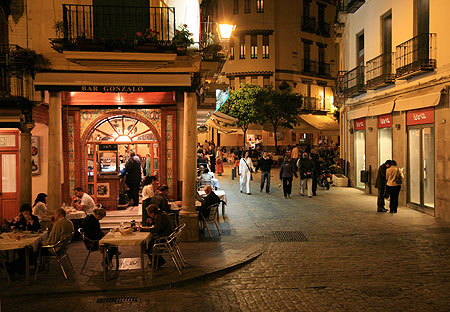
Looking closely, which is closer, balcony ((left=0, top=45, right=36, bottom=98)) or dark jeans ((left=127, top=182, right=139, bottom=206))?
balcony ((left=0, top=45, right=36, bottom=98))

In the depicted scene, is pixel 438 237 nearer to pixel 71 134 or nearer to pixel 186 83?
pixel 186 83

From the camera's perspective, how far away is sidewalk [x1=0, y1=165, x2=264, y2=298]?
7457 millimetres

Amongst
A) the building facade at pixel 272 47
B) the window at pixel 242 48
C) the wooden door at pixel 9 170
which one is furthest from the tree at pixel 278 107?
the wooden door at pixel 9 170

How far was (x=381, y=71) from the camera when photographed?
16.8 metres

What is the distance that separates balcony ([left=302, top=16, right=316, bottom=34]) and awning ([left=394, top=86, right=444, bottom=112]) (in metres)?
30.7

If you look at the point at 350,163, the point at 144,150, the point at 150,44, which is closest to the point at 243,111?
the point at 350,163

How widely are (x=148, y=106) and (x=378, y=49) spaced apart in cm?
997

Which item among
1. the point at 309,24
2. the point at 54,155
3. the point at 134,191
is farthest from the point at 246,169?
the point at 309,24

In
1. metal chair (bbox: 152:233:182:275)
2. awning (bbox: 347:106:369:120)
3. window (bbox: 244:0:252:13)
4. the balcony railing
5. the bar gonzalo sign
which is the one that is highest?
window (bbox: 244:0:252:13)

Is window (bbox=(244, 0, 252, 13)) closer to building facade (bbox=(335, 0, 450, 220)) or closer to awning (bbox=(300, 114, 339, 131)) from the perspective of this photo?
awning (bbox=(300, 114, 339, 131))

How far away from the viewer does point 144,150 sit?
18797 millimetres

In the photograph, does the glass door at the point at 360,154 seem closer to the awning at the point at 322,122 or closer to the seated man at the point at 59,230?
the seated man at the point at 59,230

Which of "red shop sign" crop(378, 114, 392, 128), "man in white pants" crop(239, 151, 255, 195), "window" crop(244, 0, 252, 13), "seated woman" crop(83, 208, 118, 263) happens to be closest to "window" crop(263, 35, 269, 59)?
"window" crop(244, 0, 252, 13)

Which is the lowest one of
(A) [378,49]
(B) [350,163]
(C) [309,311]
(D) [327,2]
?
(C) [309,311]
